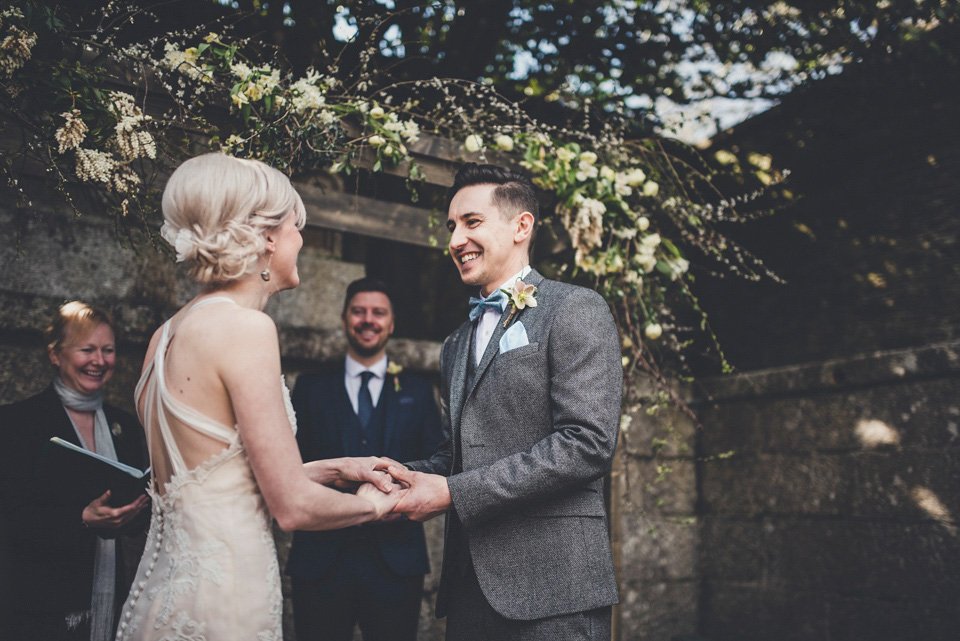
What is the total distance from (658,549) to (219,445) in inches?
143

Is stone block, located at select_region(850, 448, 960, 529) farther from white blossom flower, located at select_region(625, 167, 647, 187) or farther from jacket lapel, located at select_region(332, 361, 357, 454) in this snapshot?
jacket lapel, located at select_region(332, 361, 357, 454)

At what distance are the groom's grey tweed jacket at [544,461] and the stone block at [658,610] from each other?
8.80 ft

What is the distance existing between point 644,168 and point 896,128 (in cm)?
157

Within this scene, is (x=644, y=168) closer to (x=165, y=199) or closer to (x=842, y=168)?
(x=842, y=168)

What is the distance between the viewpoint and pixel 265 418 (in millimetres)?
1642

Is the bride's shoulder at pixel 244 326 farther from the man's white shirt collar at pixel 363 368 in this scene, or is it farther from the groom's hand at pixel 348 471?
the man's white shirt collar at pixel 363 368

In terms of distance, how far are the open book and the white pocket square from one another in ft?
3.43

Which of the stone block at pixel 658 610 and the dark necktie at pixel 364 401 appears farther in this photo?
the stone block at pixel 658 610

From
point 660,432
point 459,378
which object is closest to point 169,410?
point 459,378

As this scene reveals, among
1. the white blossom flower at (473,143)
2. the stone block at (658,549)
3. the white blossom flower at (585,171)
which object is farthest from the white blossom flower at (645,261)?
the stone block at (658,549)

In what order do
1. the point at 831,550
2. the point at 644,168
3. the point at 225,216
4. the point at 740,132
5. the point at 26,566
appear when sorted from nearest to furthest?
the point at 225,216 → the point at 26,566 → the point at 644,168 → the point at 831,550 → the point at 740,132

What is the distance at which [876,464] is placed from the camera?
3734 millimetres

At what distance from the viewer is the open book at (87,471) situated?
2.05 metres

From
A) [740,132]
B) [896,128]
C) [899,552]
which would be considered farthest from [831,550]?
[740,132]
